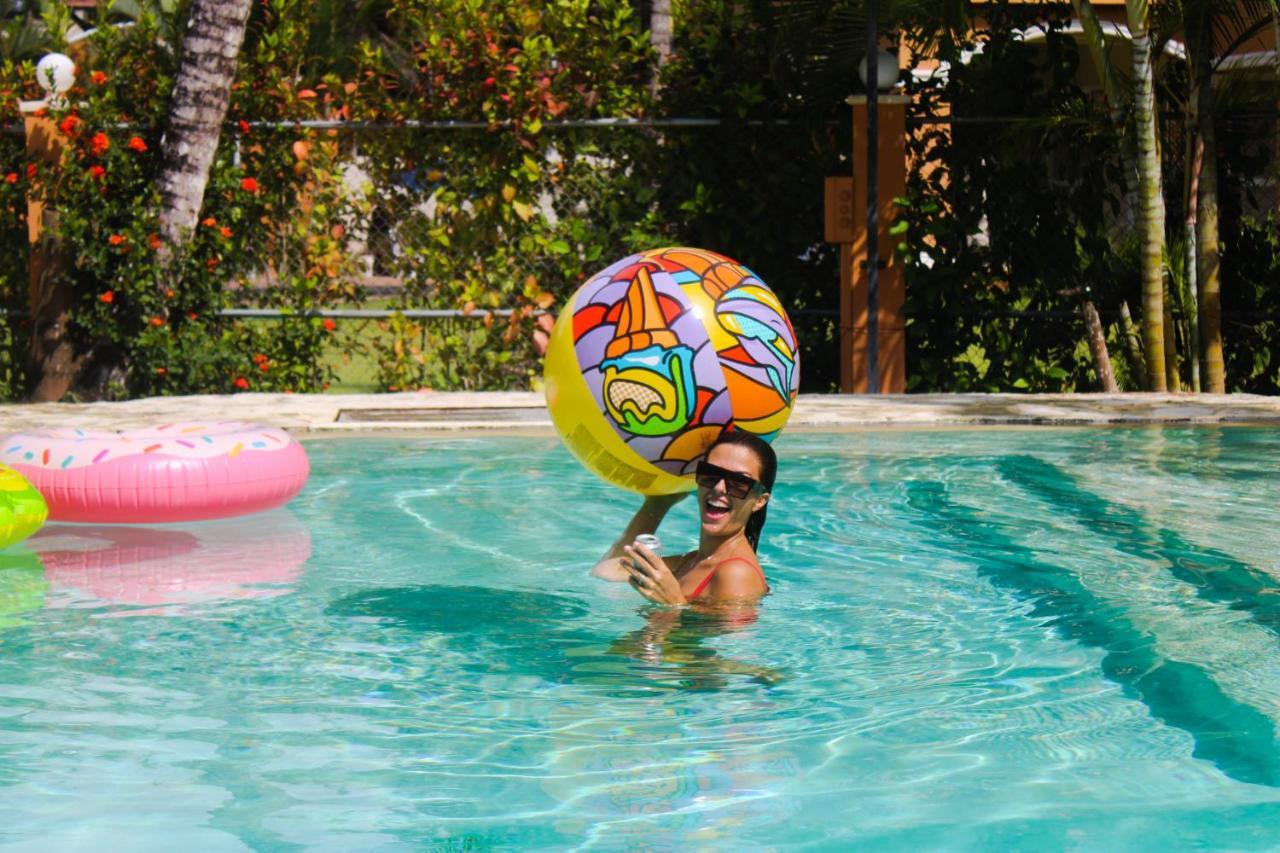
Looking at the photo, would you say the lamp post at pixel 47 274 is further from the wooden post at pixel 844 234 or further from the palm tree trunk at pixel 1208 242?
the palm tree trunk at pixel 1208 242

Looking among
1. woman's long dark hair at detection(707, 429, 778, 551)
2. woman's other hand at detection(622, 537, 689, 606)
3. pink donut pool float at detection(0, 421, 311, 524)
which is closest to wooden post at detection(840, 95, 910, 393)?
pink donut pool float at detection(0, 421, 311, 524)

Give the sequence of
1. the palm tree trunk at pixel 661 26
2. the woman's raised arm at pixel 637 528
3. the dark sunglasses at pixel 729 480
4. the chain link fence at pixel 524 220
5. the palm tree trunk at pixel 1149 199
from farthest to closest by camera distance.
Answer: the palm tree trunk at pixel 661 26, the chain link fence at pixel 524 220, the palm tree trunk at pixel 1149 199, the woman's raised arm at pixel 637 528, the dark sunglasses at pixel 729 480

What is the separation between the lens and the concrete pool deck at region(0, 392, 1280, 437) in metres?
10.1

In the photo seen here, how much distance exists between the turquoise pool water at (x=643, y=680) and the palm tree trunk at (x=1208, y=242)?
3526mm

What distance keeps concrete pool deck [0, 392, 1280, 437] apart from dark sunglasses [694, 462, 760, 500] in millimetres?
4784

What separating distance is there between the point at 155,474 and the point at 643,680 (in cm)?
298

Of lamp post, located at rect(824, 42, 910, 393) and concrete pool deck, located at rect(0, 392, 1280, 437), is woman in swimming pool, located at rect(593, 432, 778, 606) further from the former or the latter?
lamp post, located at rect(824, 42, 910, 393)

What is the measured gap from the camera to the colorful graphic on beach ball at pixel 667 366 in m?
5.32

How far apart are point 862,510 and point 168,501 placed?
3.18 m

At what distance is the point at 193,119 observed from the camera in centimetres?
1212

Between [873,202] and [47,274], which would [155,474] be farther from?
[873,202]

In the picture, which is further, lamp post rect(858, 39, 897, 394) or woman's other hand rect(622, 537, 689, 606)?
lamp post rect(858, 39, 897, 394)

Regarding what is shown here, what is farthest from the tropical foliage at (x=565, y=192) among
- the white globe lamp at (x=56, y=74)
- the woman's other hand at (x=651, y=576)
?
the woman's other hand at (x=651, y=576)

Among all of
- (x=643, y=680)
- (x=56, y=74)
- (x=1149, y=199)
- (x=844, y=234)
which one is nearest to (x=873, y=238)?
(x=844, y=234)
